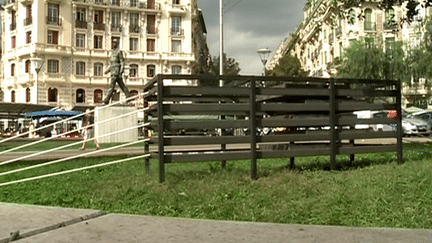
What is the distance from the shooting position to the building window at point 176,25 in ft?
195

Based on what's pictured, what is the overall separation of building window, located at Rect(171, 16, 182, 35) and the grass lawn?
177 ft

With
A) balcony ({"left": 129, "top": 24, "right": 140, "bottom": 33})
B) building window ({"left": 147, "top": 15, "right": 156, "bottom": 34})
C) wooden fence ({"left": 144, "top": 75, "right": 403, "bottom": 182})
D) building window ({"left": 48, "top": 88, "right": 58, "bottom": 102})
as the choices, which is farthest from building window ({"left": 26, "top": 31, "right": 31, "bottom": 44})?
wooden fence ({"left": 144, "top": 75, "right": 403, "bottom": 182})

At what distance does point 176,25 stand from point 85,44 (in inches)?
462

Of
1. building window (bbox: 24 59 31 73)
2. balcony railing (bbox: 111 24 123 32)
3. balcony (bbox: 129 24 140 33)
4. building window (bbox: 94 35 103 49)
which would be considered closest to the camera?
building window (bbox: 24 59 31 73)

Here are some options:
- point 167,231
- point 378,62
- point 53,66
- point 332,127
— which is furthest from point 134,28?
point 167,231

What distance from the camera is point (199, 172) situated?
6281mm

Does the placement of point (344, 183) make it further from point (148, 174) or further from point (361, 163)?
point (148, 174)

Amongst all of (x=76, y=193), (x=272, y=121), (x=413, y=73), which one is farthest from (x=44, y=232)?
(x=413, y=73)

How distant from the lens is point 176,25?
5959 centimetres

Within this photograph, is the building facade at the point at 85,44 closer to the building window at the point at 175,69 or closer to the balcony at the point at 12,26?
the building window at the point at 175,69

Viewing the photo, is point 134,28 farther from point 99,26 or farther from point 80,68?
point 80,68

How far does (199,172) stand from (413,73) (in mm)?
36366

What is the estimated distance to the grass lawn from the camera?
14.9ft

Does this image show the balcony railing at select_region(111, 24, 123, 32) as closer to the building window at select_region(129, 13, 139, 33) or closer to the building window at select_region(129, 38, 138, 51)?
the building window at select_region(129, 13, 139, 33)
